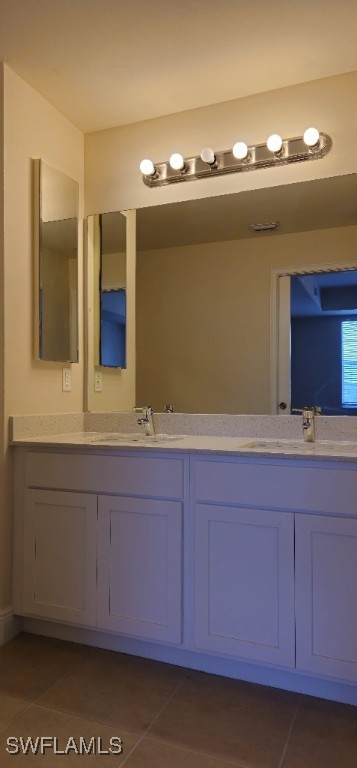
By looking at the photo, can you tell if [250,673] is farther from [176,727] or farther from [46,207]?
[46,207]

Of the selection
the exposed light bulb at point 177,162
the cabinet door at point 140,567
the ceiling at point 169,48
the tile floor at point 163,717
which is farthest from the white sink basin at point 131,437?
the ceiling at point 169,48

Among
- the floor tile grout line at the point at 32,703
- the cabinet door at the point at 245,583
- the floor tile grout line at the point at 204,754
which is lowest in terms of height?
the floor tile grout line at the point at 32,703

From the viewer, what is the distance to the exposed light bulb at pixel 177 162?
2256mm

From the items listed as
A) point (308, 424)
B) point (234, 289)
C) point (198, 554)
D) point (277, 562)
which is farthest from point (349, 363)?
point (198, 554)

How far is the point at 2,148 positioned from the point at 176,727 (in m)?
2.16

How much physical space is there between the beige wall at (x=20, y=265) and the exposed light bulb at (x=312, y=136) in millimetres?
1131

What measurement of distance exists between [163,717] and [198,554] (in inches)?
19.5

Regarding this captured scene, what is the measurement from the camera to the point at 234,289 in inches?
88.8

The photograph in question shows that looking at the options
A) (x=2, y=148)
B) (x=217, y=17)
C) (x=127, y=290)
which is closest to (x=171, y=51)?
(x=217, y=17)

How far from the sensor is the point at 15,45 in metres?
1.91

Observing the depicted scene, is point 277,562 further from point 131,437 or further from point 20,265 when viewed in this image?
point 20,265

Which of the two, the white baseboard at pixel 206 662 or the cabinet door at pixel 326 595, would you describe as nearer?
the cabinet door at pixel 326 595

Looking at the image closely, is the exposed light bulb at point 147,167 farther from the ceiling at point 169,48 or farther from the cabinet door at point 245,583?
the cabinet door at point 245,583

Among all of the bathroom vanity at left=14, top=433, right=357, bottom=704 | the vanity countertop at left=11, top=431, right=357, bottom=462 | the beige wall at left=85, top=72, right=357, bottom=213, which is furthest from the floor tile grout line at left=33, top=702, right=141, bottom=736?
the beige wall at left=85, top=72, right=357, bottom=213
